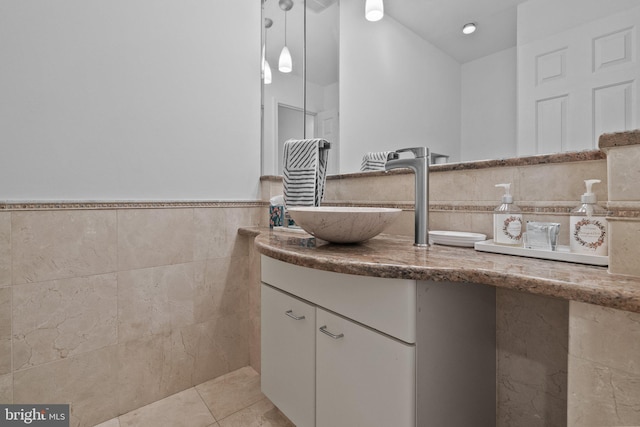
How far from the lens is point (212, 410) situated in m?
1.40

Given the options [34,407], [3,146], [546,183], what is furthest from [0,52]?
[546,183]

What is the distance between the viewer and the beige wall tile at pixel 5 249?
1.10 metres

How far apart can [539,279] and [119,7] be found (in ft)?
5.93

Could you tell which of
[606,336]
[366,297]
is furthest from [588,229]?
[366,297]

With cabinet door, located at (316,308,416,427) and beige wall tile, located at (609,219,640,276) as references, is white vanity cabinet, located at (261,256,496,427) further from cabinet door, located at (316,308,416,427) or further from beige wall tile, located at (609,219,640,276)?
beige wall tile, located at (609,219,640,276)

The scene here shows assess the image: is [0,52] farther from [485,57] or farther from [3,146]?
[485,57]

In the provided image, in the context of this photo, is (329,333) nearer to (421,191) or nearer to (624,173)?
(421,191)

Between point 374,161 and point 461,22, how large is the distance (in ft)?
2.08

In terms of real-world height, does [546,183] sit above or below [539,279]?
above

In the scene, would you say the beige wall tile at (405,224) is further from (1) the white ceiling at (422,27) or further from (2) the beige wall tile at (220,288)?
(2) the beige wall tile at (220,288)

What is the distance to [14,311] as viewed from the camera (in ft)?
3.69

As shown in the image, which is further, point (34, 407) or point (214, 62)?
point (214, 62)

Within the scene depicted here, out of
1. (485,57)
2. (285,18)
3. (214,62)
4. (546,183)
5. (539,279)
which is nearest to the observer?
(539,279)

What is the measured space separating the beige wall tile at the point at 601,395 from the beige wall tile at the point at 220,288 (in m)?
1.49
